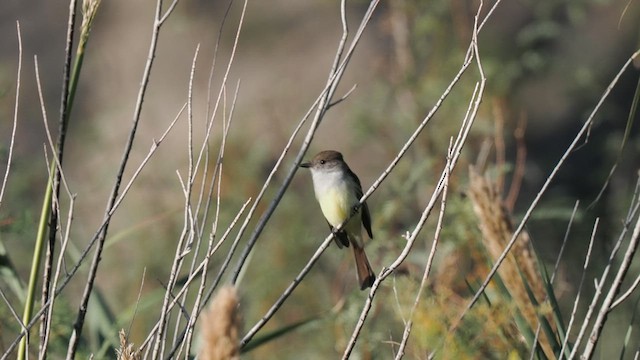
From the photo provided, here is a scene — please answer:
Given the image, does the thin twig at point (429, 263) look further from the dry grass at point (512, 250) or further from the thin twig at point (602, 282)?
the dry grass at point (512, 250)

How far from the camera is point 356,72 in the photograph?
8.48 m

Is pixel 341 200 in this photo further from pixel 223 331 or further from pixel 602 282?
pixel 223 331

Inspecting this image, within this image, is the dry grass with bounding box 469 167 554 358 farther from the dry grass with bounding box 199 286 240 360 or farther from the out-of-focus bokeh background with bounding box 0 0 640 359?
the dry grass with bounding box 199 286 240 360

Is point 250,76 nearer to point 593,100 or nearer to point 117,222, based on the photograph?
point 117,222

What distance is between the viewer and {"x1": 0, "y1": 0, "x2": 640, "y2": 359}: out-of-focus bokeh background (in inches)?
221

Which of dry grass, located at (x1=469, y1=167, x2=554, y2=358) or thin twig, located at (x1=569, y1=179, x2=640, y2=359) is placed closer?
thin twig, located at (x1=569, y1=179, x2=640, y2=359)

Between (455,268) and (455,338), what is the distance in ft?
4.16

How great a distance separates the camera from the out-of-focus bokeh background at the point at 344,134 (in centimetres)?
561

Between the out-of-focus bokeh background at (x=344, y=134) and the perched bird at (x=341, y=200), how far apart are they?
0.12 m

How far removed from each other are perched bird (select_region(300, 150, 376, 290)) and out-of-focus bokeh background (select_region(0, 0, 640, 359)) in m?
0.12

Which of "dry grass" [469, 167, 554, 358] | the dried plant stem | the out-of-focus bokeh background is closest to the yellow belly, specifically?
the out-of-focus bokeh background

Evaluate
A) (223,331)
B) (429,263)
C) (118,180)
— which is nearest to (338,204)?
(118,180)

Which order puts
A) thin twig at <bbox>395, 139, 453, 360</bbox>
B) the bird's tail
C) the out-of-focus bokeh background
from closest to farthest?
thin twig at <bbox>395, 139, 453, 360</bbox> → the bird's tail → the out-of-focus bokeh background

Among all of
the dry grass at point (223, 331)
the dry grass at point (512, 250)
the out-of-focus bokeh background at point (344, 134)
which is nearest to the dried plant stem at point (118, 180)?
the dry grass at point (223, 331)
